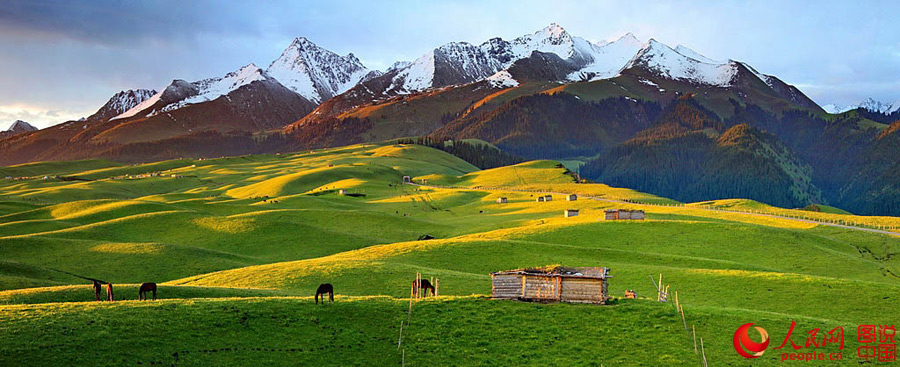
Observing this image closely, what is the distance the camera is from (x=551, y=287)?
40812 mm

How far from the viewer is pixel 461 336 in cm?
3531

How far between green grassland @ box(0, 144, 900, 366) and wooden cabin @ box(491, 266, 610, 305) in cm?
109

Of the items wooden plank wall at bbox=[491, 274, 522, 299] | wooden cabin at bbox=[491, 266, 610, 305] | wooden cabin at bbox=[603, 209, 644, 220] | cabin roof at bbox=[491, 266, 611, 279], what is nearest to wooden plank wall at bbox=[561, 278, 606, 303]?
wooden cabin at bbox=[491, 266, 610, 305]

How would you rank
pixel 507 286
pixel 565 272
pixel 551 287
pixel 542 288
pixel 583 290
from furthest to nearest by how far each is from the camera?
1. pixel 565 272
2. pixel 507 286
3. pixel 542 288
4. pixel 551 287
5. pixel 583 290

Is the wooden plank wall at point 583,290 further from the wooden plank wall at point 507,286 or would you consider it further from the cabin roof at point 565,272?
the wooden plank wall at point 507,286

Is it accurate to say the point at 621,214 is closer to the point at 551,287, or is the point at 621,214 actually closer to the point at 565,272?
the point at 565,272

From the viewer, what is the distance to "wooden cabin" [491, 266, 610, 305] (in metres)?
40.3

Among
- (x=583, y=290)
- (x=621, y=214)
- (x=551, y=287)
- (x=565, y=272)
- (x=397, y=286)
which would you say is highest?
(x=621, y=214)

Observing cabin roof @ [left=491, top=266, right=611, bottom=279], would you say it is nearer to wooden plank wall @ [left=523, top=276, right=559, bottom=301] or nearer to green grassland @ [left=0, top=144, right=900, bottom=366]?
wooden plank wall @ [left=523, top=276, right=559, bottom=301]

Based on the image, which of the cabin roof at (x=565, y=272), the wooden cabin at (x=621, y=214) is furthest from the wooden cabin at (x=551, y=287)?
the wooden cabin at (x=621, y=214)

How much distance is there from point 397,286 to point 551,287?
676 inches

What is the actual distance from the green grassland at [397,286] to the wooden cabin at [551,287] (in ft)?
3.57

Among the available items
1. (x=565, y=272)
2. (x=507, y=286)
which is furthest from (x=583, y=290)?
(x=507, y=286)

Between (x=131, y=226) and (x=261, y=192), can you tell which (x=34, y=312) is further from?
(x=261, y=192)
